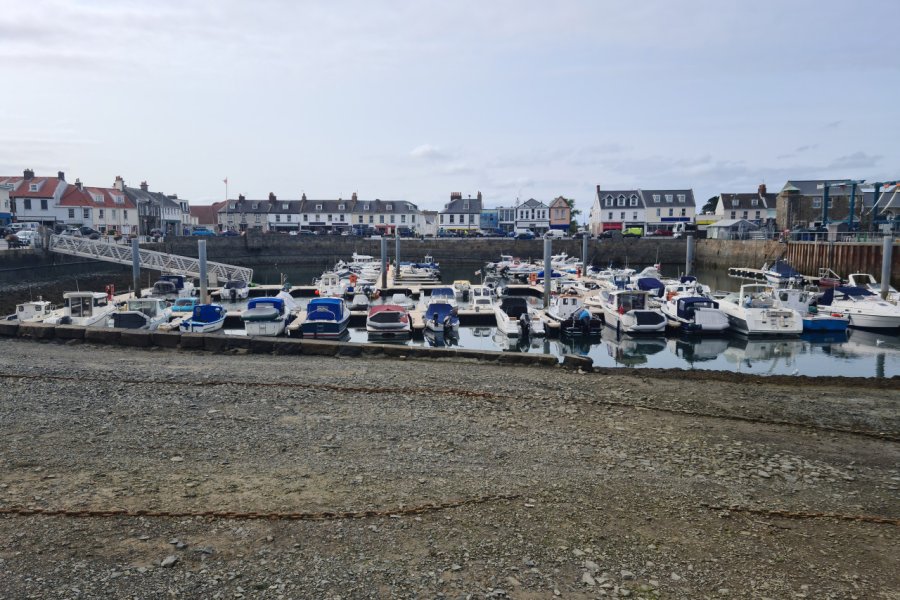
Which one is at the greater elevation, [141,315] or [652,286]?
[652,286]

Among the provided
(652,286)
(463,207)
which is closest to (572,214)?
(463,207)

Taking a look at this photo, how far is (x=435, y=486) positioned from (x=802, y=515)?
5303mm

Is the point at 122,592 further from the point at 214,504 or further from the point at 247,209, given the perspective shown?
the point at 247,209

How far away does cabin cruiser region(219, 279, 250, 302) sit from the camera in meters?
48.1

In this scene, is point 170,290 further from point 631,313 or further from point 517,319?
point 631,313

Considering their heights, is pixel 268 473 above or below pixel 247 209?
below

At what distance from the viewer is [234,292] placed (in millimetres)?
48250

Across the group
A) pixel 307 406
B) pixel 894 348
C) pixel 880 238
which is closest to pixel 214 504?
pixel 307 406

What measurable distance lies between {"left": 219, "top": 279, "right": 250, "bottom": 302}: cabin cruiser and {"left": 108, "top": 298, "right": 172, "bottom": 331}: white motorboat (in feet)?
40.7

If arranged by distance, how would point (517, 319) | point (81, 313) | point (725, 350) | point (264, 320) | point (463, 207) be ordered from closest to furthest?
1. point (81, 313)
2. point (264, 320)
3. point (725, 350)
4. point (517, 319)
5. point (463, 207)

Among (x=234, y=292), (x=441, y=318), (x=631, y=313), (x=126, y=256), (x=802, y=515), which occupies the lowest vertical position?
(x=802, y=515)

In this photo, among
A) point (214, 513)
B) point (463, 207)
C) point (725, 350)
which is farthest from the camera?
point (463, 207)

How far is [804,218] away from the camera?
90.6 m

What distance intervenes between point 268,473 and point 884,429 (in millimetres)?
12580
